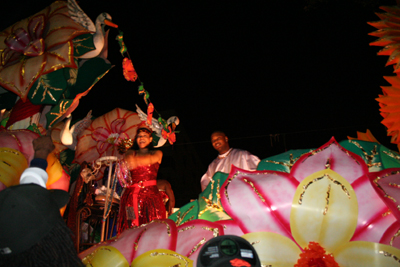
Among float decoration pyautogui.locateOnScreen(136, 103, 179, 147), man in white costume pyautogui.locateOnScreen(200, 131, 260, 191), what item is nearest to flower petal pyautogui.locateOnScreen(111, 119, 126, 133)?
float decoration pyautogui.locateOnScreen(136, 103, 179, 147)

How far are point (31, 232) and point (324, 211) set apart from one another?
938 millimetres

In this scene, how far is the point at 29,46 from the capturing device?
2.03 m

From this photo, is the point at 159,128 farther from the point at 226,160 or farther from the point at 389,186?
the point at 389,186

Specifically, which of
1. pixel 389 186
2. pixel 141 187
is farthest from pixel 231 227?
pixel 141 187

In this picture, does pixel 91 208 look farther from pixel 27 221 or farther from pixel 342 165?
pixel 342 165

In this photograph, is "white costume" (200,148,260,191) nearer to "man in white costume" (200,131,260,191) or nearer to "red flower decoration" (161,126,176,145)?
"man in white costume" (200,131,260,191)

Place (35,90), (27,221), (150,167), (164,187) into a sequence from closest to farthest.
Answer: (27,221), (35,90), (150,167), (164,187)

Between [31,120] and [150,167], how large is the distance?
1.49 m

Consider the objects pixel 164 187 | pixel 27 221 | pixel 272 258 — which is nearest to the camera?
pixel 27 221

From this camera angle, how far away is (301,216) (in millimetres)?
952

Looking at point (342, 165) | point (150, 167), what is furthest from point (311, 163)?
point (150, 167)

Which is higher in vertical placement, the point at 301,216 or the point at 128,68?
the point at 128,68

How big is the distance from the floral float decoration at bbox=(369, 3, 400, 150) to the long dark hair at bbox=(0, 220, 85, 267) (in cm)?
155

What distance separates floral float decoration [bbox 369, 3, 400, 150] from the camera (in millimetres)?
1406
